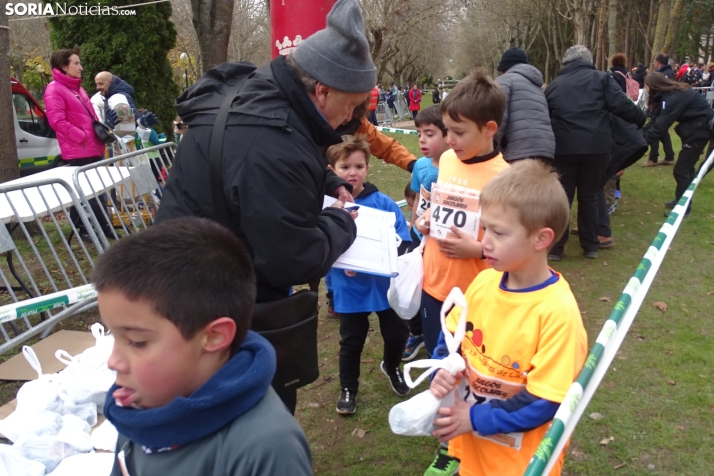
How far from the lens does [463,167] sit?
2857 millimetres

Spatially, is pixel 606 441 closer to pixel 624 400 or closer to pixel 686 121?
pixel 624 400

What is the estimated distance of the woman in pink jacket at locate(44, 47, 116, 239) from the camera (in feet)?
24.6

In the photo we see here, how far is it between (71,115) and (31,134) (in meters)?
3.53

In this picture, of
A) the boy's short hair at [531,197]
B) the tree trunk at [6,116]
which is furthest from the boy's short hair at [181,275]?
the tree trunk at [6,116]

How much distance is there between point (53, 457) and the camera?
261 cm

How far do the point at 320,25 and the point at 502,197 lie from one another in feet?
10.9

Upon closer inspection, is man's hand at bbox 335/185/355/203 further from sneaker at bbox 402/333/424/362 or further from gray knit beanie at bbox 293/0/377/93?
sneaker at bbox 402/333/424/362

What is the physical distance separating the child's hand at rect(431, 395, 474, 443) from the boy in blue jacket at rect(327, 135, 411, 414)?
1.55 m

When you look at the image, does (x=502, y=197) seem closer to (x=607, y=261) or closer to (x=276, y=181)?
(x=276, y=181)

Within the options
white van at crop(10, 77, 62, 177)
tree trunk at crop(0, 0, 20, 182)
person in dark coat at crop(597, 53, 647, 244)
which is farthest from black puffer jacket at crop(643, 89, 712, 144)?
white van at crop(10, 77, 62, 177)

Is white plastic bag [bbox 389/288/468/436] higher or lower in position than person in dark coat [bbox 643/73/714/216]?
higher

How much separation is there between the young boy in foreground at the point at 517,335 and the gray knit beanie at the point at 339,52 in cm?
62

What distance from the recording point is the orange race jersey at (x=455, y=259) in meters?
2.80


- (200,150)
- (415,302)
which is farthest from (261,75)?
(415,302)
